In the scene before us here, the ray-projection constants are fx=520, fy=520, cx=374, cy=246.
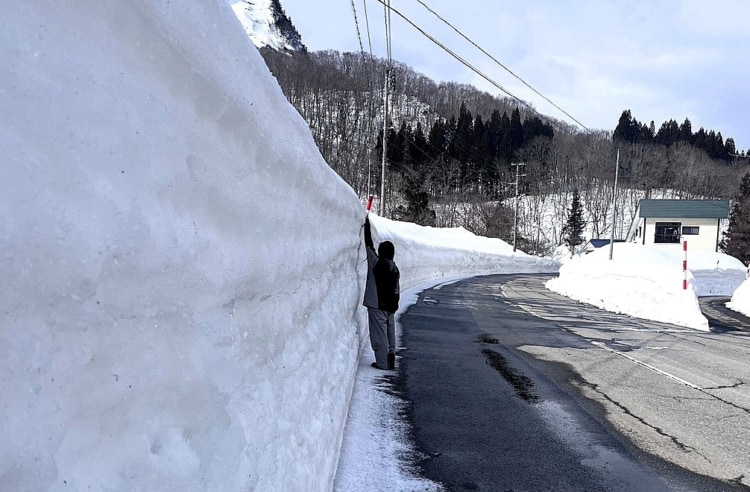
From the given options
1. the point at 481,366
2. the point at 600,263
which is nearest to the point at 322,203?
the point at 481,366

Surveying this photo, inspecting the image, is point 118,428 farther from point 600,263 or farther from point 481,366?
point 600,263

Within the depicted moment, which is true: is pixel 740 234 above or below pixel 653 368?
above

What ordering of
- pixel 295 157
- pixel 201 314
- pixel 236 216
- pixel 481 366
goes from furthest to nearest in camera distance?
pixel 481 366 → pixel 295 157 → pixel 236 216 → pixel 201 314

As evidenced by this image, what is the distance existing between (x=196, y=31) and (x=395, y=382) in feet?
16.7

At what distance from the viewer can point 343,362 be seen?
4387mm

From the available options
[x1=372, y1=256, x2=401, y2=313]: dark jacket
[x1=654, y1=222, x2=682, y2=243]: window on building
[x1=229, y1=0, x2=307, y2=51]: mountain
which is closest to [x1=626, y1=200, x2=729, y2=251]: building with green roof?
[x1=654, y1=222, x2=682, y2=243]: window on building

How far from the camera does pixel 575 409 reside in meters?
5.38

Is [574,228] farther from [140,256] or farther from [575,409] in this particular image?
[140,256]

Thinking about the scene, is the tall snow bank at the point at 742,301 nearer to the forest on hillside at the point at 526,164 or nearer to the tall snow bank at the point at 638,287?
the tall snow bank at the point at 638,287

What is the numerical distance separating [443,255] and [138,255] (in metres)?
29.3

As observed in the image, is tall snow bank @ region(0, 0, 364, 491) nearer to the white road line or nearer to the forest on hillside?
the white road line

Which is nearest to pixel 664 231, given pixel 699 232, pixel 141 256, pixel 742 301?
pixel 699 232

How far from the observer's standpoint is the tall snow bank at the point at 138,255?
3.33ft

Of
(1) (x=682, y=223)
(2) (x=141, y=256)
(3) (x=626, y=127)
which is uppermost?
(3) (x=626, y=127)
